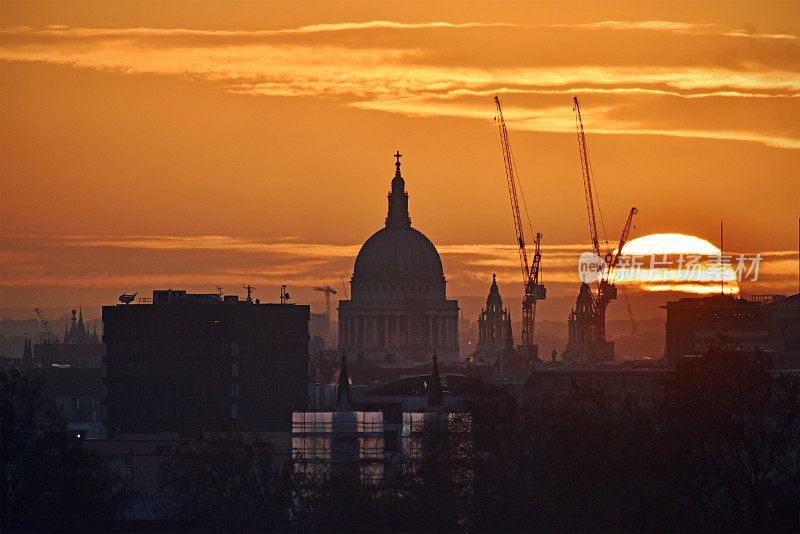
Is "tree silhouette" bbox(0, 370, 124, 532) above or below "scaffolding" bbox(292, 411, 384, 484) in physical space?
below

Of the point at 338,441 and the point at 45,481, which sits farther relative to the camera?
the point at 338,441

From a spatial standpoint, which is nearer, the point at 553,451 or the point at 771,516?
the point at 771,516

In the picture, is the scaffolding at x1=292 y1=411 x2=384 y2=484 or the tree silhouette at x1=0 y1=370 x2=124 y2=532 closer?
the tree silhouette at x1=0 y1=370 x2=124 y2=532

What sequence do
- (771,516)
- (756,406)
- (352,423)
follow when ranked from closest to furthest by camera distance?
(771,516)
(756,406)
(352,423)

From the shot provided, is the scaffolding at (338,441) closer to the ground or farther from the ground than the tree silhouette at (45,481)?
farther from the ground

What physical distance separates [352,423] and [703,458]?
54.9m

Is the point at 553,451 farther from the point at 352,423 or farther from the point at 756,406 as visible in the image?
the point at 352,423

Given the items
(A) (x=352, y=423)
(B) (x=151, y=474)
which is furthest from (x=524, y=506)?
(B) (x=151, y=474)

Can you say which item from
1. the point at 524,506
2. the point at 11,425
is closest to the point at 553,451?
the point at 524,506

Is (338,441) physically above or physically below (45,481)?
above

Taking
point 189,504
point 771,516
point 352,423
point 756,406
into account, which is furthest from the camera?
point 352,423

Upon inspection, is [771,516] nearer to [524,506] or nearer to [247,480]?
[524,506]

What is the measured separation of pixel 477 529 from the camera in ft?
377

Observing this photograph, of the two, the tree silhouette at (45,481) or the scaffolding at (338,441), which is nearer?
the tree silhouette at (45,481)
